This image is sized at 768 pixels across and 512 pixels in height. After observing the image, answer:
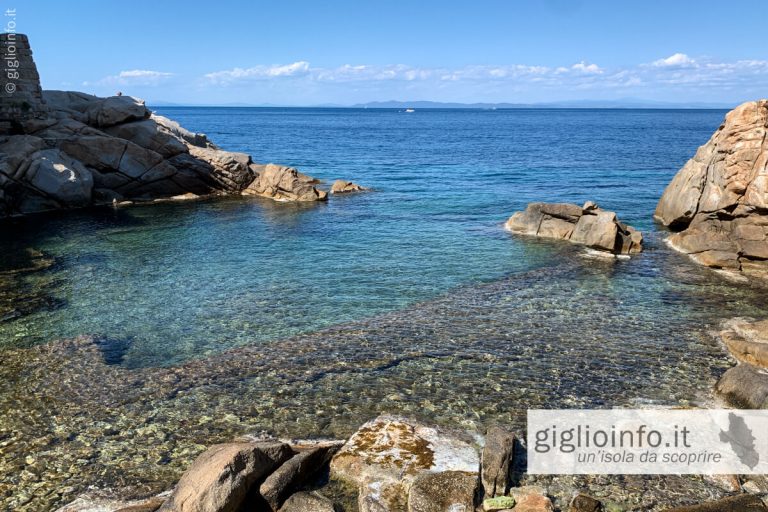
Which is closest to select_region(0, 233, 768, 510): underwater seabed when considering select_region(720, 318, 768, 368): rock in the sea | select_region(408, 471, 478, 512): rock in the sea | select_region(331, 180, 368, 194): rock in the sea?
select_region(720, 318, 768, 368): rock in the sea

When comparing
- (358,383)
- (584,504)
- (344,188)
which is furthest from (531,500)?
(344,188)

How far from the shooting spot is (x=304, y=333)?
18188mm

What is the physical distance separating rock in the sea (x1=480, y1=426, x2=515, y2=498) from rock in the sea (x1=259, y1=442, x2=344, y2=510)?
3025 mm

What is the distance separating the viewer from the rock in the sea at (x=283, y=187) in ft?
147

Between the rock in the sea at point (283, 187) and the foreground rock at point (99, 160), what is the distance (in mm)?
79

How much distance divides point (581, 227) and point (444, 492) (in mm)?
23610

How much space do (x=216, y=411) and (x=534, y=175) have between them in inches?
1935

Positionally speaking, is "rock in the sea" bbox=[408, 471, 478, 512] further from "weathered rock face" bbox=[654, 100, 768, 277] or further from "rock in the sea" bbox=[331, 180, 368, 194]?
"rock in the sea" bbox=[331, 180, 368, 194]

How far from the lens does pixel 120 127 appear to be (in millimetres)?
44812

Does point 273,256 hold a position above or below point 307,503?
above

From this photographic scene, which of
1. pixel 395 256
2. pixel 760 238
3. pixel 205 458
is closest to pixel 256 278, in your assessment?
pixel 395 256

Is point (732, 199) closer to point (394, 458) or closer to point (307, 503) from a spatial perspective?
point (394, 458)

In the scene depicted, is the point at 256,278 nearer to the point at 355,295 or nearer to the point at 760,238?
the point at 355,295

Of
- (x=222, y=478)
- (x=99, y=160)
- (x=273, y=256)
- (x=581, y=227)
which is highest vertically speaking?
(x=99, y=160)
